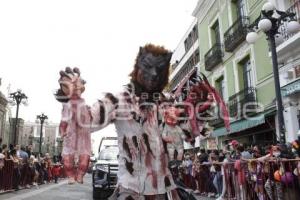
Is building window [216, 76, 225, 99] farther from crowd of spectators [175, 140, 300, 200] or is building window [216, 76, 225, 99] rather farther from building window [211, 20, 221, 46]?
crowd of spectators [175, 140, 300, 200]

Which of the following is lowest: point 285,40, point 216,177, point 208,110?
point 216,177

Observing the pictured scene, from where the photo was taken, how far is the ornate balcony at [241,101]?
17.0 m

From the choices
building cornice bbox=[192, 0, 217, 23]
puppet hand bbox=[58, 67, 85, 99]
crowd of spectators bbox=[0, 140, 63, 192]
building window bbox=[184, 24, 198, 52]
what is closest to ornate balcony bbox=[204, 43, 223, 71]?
building cornice bbox=[192, 0, 217, 23]

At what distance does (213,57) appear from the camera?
21797 mm

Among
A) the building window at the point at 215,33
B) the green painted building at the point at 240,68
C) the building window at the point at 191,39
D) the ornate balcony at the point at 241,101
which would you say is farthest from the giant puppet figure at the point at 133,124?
the building window at the point at 191,39

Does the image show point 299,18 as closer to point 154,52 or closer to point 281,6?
point 281,6

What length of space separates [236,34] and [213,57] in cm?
361

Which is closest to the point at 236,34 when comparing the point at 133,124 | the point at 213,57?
the point at 213,57

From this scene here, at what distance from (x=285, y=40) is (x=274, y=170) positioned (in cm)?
702

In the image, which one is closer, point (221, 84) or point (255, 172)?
point (255, 172)

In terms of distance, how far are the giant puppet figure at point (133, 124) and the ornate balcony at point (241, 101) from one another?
1443 cm

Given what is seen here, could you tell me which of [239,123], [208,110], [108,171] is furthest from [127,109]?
[239,123]

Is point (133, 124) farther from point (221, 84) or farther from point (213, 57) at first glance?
point (221, 84)

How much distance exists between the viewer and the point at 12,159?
45.7ft
